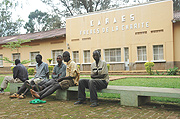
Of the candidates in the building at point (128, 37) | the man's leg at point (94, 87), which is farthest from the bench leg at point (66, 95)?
the building at point (128, 37)

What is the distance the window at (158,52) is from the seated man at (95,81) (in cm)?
1096

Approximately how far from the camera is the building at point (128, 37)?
14.8 meters

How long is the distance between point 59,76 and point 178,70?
32.6 feet

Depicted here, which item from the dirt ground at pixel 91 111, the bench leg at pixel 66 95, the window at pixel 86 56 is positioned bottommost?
the dirt ground at pixel 91 111

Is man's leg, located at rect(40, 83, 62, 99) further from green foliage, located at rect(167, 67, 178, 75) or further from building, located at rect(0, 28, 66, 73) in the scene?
building, located at rect(0, 28, 66, 73)

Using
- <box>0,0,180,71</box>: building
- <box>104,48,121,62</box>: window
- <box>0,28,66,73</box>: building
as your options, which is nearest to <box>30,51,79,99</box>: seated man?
<box>0,0,180,71</box>: building

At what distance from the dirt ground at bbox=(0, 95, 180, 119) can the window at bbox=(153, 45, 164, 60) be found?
1070cm

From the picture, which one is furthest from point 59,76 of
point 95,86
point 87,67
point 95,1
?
point 95,1

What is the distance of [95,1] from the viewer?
92.9ft

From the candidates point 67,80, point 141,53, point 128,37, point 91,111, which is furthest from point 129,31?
point 91,111

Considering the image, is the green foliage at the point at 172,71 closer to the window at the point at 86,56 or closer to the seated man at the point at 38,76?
the window at the point at 86,56

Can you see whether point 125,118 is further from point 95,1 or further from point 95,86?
point 95,1

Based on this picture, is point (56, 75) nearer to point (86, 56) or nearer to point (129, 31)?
point (129, 31)

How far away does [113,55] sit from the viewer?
56.9ft
